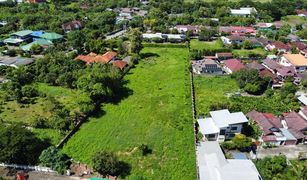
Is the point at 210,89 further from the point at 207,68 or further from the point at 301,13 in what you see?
the point at 301,13

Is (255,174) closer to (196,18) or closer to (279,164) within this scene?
(279,164)

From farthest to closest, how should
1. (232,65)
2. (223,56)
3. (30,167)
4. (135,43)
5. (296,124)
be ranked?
(135,43), (223,56), (232,65), (296,124), (30,167)

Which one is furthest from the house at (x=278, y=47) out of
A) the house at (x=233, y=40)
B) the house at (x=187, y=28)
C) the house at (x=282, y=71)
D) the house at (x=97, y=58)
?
the house at (x=97, y=58)

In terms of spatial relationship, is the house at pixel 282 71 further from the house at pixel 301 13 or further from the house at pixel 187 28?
the house at pixel 301 13

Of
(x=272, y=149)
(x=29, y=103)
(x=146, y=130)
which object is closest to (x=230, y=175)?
(x=272, y=149)

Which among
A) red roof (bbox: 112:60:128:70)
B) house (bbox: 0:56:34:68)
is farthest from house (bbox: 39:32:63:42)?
red roof (bbox: 112:60:128:70)

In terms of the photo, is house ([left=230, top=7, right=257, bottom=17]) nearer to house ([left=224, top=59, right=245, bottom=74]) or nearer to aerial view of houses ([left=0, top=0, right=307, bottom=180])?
aerial view of houses ([left=0, top=0, right=307, bottom=180])

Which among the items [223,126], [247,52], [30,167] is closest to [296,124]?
[223,126]
